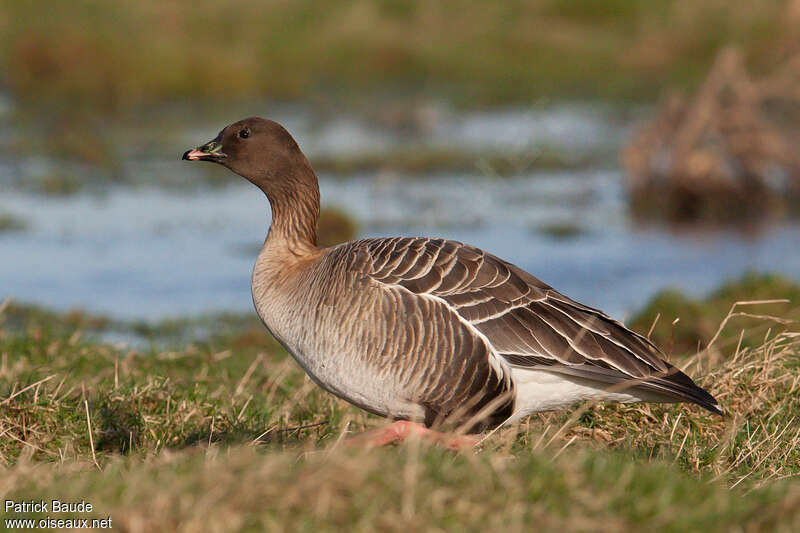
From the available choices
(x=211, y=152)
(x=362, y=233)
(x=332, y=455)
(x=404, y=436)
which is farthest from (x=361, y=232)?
(x=332, y=455)

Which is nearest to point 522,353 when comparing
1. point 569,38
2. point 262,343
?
point 262,343

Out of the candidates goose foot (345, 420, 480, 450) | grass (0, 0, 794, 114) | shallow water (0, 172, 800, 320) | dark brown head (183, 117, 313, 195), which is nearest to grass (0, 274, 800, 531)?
goose foot (345, 420, 480, 450)

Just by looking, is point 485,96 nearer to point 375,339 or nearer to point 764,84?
point 764,84

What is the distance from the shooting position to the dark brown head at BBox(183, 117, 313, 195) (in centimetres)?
686

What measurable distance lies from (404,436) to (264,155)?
1995 millimetres

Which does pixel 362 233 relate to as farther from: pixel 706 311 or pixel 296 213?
pixel 296 213

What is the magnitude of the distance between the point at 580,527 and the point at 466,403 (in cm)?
184

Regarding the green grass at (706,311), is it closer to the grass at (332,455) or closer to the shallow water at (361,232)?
the shallow water at (361,232)

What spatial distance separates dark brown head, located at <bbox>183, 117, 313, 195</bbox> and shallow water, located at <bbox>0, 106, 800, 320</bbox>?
570 cm

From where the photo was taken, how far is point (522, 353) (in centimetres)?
592

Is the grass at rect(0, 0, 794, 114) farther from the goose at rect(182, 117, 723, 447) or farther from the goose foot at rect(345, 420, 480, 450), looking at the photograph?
the goose foot at rect(345, 420, 480, 450)

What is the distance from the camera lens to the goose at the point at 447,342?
5848 millimetres

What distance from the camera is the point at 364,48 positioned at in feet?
102

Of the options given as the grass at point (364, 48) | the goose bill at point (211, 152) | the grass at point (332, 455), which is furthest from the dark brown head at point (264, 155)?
the grass at point (364, 48)
